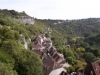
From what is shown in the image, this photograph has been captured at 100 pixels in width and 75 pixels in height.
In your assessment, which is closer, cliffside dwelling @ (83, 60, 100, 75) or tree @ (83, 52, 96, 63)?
cliffside dwelling @ (83, 60, 100, 75)

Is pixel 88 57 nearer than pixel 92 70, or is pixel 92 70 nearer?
pixel 92 70

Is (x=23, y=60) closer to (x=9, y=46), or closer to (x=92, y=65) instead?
(x=9, y=46)

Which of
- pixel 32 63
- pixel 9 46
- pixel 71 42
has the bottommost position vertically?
pixel 71 42

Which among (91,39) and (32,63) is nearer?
(32,63)

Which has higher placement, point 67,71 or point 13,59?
Answer: point 13,59

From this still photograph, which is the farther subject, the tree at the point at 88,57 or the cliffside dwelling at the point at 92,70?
the tree at the point at 88,57

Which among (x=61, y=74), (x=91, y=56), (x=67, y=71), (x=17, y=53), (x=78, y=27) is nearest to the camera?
(x=17, y=53)

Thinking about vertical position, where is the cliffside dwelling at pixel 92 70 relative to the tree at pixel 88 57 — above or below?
above

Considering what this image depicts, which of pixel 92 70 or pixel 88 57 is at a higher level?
pixel 92 70

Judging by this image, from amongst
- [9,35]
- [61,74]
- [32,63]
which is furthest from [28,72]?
[9,35]

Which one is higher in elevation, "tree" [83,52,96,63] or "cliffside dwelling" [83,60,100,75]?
"cliffside dwelling" [83,60,100,75]

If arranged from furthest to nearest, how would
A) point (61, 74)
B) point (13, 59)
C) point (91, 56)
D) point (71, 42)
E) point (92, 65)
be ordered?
point (71, 42)
point (91, 56)
point (61, 74)
point (92, 65)
point (13, 59)
